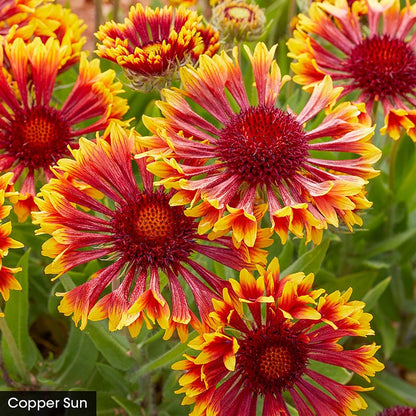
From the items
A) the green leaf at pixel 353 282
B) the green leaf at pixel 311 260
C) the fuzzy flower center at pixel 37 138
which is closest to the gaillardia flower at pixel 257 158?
the green leaf at pixel 311 260

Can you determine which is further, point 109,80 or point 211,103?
point 109,80

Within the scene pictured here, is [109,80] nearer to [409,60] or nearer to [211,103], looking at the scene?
[211,103]

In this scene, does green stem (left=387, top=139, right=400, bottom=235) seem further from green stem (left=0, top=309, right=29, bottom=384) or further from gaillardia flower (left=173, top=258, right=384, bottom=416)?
green stem (left=0, top=309, right=29, bottom=384)

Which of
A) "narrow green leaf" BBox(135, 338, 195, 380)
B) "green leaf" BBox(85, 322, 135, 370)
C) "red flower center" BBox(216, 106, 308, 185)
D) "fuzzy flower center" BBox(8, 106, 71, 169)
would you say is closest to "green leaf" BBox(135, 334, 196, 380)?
"narrow green leaf" BBox(135, 338, 195, 380)

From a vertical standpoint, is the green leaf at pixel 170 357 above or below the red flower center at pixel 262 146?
below

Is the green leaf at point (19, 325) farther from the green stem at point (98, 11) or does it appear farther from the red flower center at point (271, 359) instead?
the green stem at point (98, 11)

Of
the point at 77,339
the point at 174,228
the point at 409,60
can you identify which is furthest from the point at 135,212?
the point at 409,60
